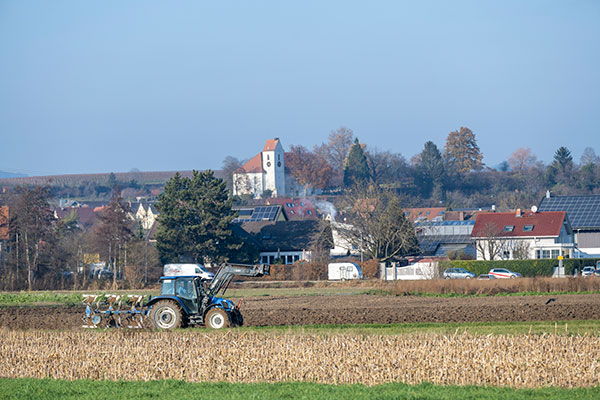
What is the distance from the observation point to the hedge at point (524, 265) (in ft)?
191

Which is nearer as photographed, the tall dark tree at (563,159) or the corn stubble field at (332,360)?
the corn stubble field at (332,360)

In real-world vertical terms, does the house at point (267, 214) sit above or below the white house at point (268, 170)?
below

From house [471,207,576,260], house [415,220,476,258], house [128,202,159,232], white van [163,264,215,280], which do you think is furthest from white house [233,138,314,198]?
white van [163,264,215,280]

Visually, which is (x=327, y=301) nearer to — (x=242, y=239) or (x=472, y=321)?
(x=472, y=321)

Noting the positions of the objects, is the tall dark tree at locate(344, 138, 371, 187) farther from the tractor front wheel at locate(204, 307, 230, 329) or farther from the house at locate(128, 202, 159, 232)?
the tractor front wheel at locate(204, 307, 230, 329)

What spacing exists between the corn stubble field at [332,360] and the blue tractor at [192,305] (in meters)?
6.10

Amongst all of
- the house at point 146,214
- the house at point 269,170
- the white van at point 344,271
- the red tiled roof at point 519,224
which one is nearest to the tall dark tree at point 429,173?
the house at point 269,170

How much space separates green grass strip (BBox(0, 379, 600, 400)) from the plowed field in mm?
11051

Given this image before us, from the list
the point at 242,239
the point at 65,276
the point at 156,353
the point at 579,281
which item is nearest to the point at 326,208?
the point at 242,239

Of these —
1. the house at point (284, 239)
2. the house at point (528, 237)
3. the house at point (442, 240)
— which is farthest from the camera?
the house at point (284, 239)

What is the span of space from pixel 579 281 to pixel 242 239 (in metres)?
35.0

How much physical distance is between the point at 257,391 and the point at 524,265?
46607mm

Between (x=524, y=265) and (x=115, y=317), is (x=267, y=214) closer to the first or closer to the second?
(x=524, y=265)

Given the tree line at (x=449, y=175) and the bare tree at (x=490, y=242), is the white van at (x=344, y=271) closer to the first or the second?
the bare tree at (x=490, y=242)
